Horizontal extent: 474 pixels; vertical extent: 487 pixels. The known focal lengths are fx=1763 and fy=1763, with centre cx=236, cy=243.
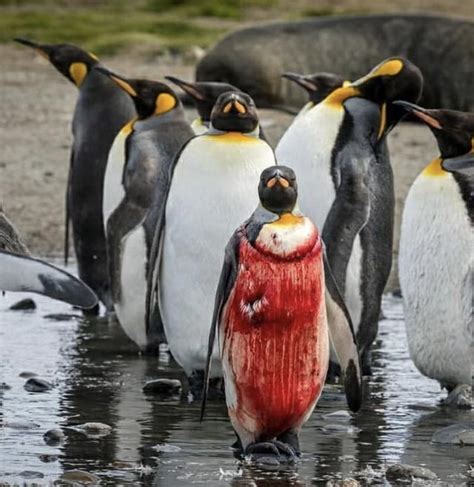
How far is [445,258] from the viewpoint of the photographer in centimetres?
659

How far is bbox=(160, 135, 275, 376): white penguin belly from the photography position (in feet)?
21.5

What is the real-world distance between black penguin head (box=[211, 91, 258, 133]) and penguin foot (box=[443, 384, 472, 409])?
1253mm

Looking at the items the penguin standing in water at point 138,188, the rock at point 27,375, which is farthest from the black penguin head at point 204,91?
the rock at point 27,375

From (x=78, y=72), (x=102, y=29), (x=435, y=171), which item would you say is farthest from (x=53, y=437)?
(x=102, y=29)

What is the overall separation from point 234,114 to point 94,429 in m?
1.38

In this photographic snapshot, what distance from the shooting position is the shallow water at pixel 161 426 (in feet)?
→ 17.7

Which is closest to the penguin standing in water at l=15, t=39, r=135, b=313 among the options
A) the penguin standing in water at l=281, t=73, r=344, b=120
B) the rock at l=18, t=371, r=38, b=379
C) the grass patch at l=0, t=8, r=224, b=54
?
the penguin standing in water at l=281, t=73, r=344, b=120

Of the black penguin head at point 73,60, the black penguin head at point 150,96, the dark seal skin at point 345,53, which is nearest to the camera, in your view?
the black penguin head at point 150,96

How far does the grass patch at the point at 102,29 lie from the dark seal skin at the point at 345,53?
3.35 meters

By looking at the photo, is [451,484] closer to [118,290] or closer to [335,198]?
[335,198]

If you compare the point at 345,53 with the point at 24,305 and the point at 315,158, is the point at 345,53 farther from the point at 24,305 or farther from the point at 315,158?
the point at 315,158

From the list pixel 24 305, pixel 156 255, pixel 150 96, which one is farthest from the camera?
pixel 24 305

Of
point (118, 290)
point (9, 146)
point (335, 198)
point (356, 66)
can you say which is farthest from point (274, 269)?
point (356, 66)

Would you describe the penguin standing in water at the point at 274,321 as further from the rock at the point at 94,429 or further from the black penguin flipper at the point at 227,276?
the rock at the point at 94,429
